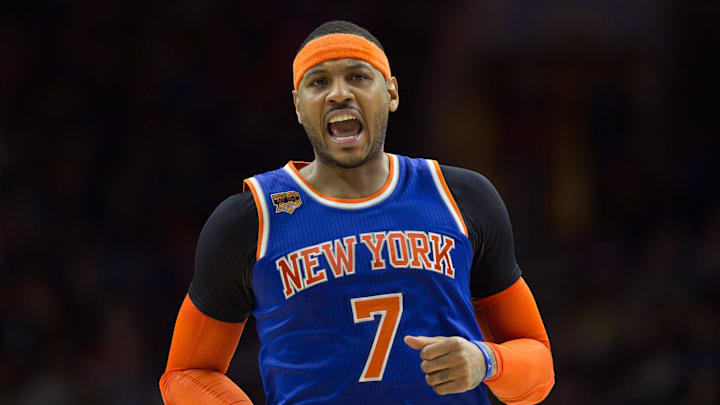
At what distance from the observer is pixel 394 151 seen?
720 centimetres

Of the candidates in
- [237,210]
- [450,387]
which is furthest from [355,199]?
[450,387]

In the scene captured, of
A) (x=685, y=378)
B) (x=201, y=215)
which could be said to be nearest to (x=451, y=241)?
(x=685, y=378)

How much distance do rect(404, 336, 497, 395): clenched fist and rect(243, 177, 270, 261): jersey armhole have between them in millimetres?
515

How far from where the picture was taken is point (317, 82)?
2.78 m

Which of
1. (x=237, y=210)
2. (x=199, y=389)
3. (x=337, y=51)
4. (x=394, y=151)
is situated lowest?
(x=199, y=389)

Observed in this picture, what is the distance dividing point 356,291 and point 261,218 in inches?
14.1

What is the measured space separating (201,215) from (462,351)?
15.4 ft

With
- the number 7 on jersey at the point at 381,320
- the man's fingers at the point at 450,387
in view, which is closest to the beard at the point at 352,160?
the number 7 on jersey at the point at 381,320

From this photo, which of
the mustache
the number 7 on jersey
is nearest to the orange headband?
the mustache

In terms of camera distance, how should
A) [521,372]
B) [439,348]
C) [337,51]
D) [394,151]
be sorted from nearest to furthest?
[439,348], [521,372], [337,51], [394,151]

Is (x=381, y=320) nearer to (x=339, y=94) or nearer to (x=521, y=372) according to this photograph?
(x=521, y=372)

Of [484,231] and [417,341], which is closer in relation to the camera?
[417,341]

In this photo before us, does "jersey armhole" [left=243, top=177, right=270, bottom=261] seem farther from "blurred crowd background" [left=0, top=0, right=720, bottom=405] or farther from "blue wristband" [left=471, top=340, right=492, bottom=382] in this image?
"blurred crowd background" [left=0, top=0, right=720, bottom=405]

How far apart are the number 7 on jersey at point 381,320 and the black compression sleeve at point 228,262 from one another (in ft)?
1.14
